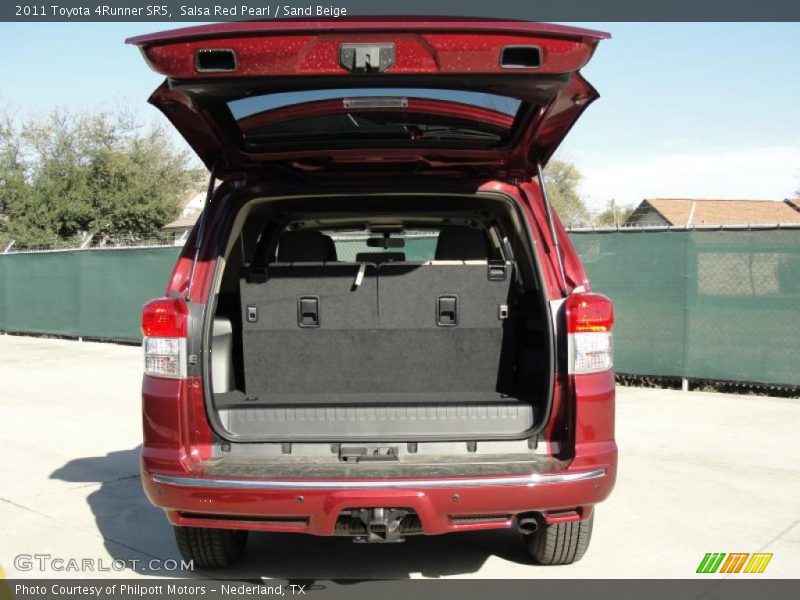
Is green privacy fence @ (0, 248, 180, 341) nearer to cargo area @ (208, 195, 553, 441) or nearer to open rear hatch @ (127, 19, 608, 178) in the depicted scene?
cargo area @ (208, 195, 553, 441)

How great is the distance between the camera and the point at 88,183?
37531mm

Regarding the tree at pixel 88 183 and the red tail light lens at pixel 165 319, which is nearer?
the red tail light lens at pixel 165 319

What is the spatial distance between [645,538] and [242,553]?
214cm

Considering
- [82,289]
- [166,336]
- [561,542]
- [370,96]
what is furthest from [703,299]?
[82,289]

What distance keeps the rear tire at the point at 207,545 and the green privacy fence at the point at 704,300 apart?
21.6ft

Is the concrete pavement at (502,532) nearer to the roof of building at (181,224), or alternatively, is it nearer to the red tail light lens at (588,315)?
the red tail light lens at (588,315)

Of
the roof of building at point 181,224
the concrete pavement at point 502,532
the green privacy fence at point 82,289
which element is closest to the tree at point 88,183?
the roof of building at point 181,224

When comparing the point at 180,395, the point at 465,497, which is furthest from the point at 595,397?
the point at 180,395

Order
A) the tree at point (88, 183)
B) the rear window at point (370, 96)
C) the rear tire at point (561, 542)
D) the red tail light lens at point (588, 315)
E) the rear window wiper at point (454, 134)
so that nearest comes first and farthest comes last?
the rear window at point (370, 96)
the red tail light lens at point (588, 315)
the rear window wiper at point (454, 134)
the rear tire at point (561, 542)
the tree at point (88, 183)

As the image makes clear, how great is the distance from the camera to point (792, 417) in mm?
8258

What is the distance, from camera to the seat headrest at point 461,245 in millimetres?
4867

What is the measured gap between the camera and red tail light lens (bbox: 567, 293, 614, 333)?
3.78 meters

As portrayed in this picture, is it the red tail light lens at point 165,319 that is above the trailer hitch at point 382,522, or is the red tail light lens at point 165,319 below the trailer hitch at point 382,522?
above

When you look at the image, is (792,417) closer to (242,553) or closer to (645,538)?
(645,538)
